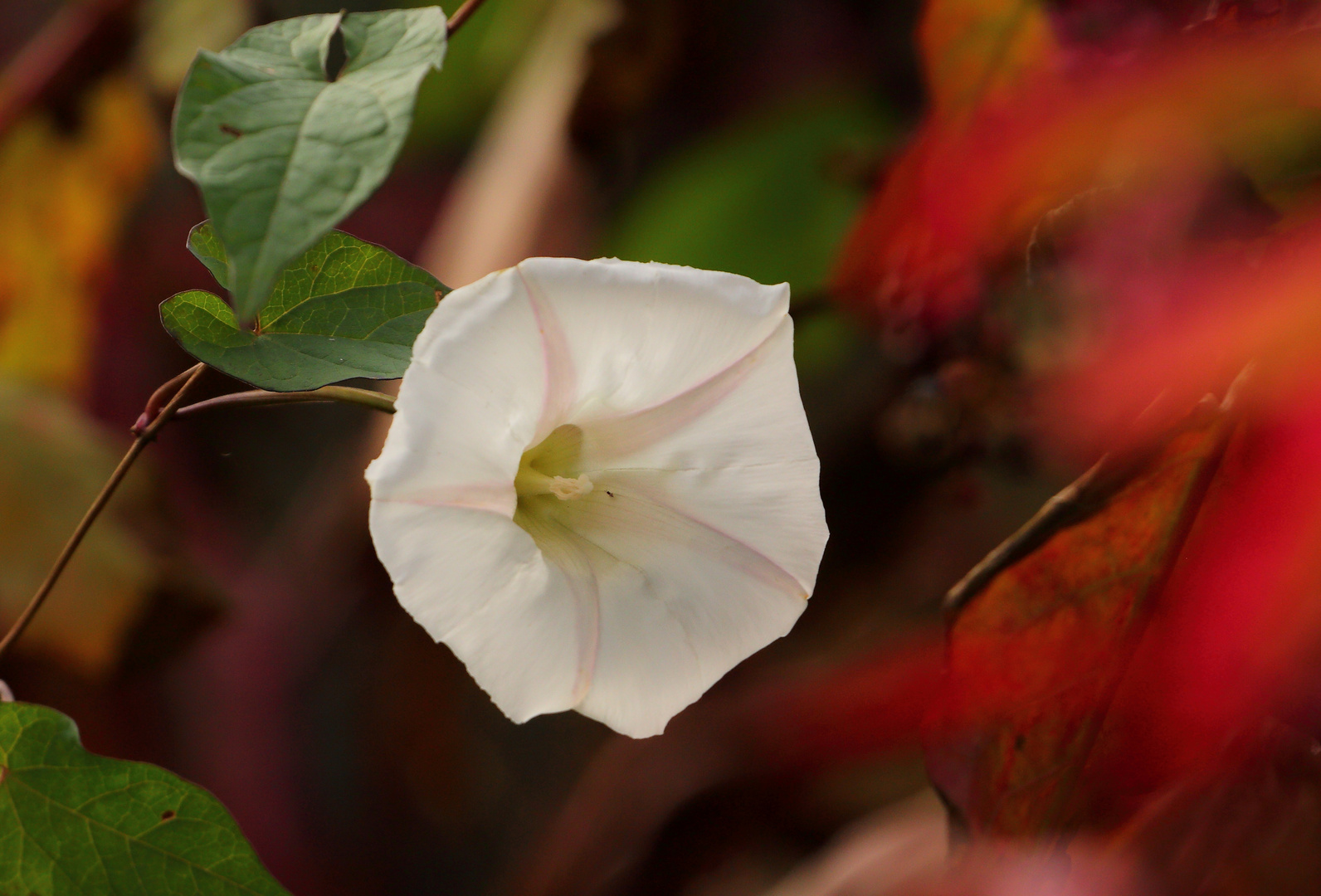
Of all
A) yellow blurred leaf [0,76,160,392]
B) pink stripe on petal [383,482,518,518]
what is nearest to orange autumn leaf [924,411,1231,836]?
pink stripe on petal [383,482,518,518]

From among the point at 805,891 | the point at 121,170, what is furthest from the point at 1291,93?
the point at 121,170

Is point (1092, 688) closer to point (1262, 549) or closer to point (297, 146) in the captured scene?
point (1262, 549)

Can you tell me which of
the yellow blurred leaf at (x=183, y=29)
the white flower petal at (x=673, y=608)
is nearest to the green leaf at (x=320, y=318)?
the white flower petal at (x=673, y=608)

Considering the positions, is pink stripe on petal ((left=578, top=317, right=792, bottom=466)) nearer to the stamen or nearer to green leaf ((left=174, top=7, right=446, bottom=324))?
the stamen

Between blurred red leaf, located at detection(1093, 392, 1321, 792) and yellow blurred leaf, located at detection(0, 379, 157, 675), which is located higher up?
blurred red leaf, located at detection(1093, 392, 1321, 792)

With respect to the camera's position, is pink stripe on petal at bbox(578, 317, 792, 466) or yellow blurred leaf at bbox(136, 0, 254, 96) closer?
pink stripe on petal at bbox(578, 317, 792, 466)

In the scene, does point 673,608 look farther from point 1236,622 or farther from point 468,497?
point 1236,622

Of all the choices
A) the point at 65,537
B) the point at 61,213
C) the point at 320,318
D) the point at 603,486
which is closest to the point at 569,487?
the point at 603,486

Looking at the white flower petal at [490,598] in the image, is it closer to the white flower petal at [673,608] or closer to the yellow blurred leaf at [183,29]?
the white flower petal at [673,608]
